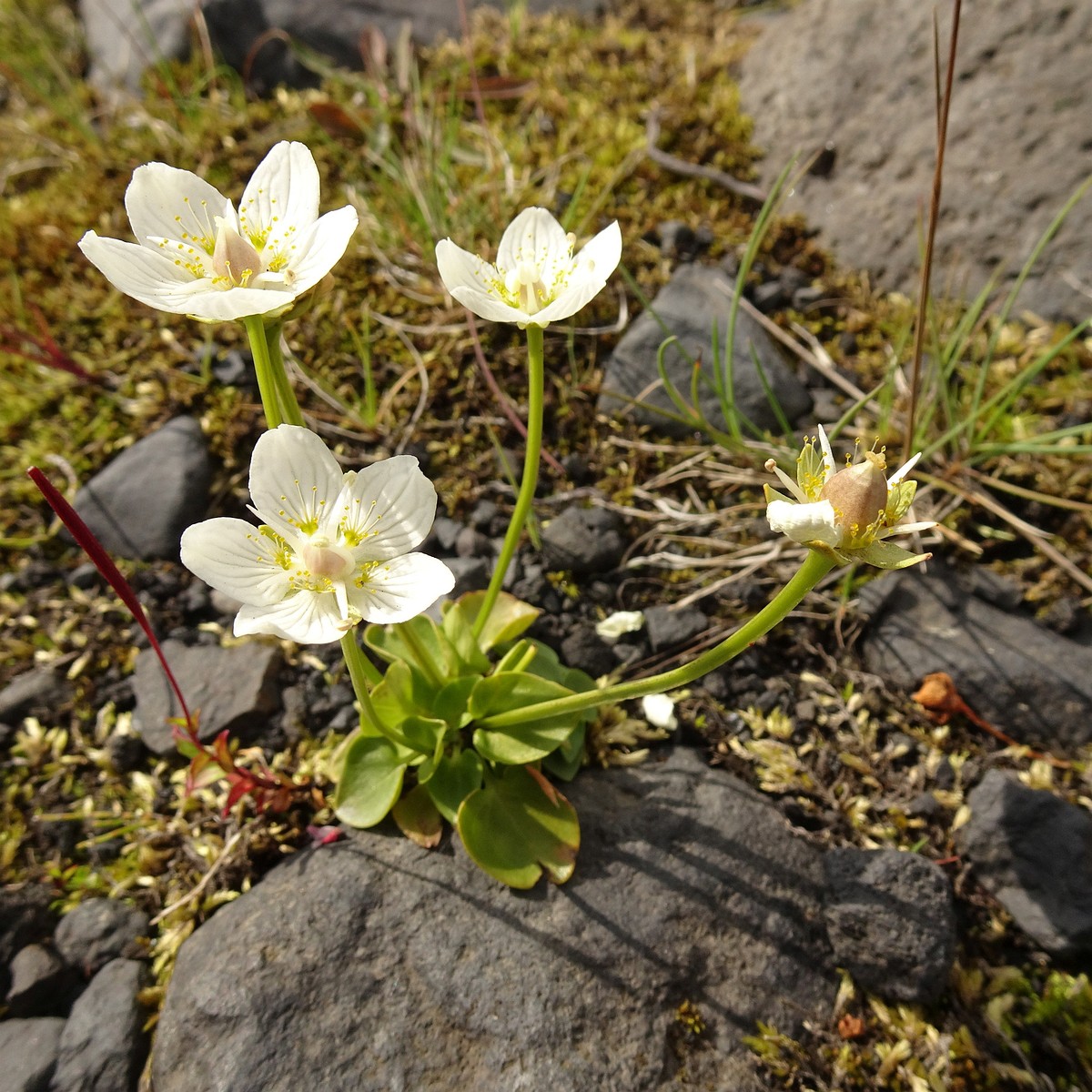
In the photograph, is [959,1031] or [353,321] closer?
[959,1031]

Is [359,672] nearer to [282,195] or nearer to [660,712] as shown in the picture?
[660,712]

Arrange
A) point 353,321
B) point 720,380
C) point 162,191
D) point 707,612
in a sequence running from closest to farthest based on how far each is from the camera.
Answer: point 162,191 < point 707,612 < point 720,380 < point 353,321

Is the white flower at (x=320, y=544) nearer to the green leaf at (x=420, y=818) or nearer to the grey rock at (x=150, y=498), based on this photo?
the green leaf at (x=420, y=818)

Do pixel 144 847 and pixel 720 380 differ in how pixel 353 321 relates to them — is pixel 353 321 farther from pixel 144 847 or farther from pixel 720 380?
pixel 144 847

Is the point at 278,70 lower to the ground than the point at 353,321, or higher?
higher

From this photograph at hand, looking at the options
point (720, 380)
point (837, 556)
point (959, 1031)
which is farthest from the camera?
point (720, 380)

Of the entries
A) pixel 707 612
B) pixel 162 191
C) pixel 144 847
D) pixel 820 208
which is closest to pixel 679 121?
pixel 820 208

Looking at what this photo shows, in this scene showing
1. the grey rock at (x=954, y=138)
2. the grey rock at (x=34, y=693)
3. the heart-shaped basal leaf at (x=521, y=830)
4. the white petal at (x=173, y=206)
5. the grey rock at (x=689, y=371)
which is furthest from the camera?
the grey rock at (x=954, y=138)

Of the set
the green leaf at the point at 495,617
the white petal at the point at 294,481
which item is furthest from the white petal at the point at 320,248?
the green leaf at the point at 495,617
